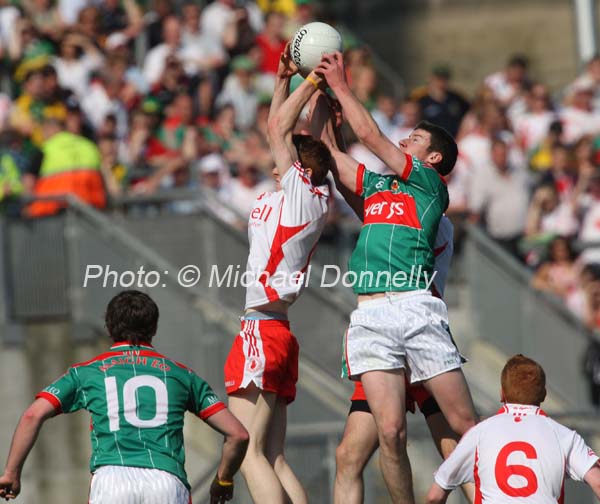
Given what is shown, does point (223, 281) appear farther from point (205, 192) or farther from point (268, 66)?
point (268, 66)

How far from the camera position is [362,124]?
28.7 ft

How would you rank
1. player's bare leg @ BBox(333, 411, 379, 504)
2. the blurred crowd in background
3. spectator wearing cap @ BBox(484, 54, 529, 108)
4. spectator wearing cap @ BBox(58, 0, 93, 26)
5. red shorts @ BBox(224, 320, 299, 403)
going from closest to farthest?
player's bare leg @ BBox(333, 411, 379, 504)
red shorts @ BBox(224, 320, 299, 403)
the blurred crowd in background
spectator wearing cap @ BBox(58, 0, 93, 26)
spectator wearing cap @ BBox(484, 54, 529, 108)

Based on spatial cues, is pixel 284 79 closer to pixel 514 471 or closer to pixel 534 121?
pixel 514 471

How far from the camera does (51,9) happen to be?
58.5 feet

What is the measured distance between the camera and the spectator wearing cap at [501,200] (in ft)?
51.8

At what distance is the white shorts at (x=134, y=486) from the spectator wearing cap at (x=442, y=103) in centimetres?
985

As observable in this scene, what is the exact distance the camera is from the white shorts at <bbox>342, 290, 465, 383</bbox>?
28.5ft

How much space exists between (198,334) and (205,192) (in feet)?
4.92

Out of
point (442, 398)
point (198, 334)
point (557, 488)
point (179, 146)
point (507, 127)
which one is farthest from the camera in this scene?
point (507, 127)

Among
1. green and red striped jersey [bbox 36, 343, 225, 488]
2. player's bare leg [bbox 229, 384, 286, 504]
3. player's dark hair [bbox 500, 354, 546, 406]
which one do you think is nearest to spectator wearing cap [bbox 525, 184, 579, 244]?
player's bare leg [bbox 229, 384, 286, 504]

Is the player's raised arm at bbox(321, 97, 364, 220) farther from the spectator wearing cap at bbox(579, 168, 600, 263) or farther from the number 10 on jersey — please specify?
the spectator wearing cap at bbox(579, 168, 600, 263)

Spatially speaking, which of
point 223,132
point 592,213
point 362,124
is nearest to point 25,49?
point 223,132

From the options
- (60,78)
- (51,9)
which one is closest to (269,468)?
(60,78)

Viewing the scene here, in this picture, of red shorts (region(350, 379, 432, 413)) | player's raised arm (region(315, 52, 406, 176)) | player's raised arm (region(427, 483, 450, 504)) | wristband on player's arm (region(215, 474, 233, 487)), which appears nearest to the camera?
player's raised arm (region(427, 483, 450, 504))
